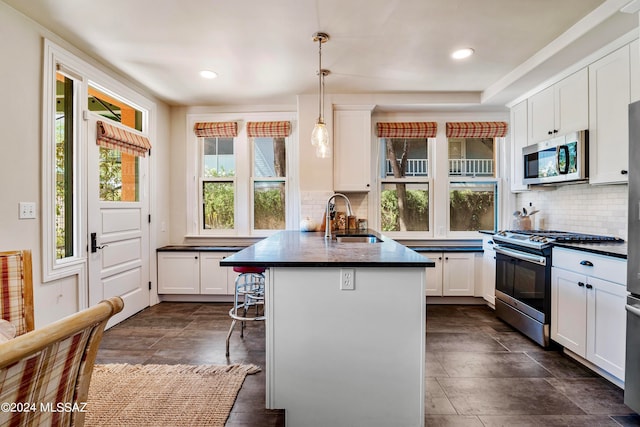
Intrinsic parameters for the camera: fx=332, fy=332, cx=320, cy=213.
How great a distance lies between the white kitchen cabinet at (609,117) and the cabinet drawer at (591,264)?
0.66m

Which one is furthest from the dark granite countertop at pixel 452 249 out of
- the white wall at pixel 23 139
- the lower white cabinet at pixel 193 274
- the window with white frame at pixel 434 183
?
the white wall at pixel 23 139

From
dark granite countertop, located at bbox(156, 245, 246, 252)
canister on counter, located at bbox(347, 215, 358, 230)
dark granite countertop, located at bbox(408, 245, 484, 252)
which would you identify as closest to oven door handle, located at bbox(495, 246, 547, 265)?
dark granite countertop, located at bbox(408, 245, 484, 252)

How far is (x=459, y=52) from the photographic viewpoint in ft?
9.66

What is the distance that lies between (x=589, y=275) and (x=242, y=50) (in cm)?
322

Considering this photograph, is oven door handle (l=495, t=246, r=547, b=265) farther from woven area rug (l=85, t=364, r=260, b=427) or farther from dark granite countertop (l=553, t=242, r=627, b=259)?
woven area rug (l=85, t=364, r=260, b=427)

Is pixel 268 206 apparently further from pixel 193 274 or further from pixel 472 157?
pixel 472 157

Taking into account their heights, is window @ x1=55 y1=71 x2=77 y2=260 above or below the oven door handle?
above

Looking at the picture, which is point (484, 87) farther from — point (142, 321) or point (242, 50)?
point (142, 321)

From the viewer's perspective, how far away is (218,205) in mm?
4559

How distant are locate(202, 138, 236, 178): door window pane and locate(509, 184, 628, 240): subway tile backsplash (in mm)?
3922

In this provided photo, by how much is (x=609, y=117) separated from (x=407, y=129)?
83.4 inches

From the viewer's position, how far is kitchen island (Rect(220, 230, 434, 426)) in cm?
172

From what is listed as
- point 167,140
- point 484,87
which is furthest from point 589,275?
point 167,140

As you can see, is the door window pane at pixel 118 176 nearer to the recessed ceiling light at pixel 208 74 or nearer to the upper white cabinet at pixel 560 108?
the recessed ceiling light at pixel 208 74
